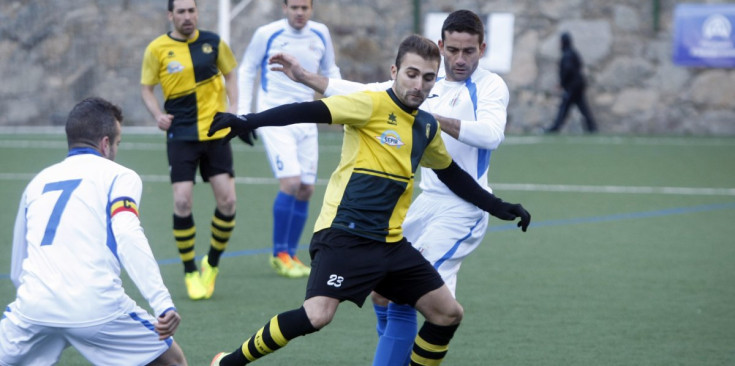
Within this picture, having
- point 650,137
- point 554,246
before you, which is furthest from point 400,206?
point 650,137

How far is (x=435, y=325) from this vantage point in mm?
5062

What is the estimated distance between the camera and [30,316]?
13.8 ft

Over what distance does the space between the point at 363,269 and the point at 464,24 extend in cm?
134

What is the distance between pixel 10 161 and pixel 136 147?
2.57 m

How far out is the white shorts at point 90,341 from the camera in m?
4.24

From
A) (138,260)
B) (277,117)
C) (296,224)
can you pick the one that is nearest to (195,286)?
(296,224)

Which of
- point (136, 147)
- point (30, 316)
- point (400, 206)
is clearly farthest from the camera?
point (136, 147)

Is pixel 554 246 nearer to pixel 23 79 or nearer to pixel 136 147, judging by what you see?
pixel 136 147

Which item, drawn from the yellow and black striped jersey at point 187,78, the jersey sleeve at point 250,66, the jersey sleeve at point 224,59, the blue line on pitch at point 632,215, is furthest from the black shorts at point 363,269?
the blue line on pitch at point 632,215

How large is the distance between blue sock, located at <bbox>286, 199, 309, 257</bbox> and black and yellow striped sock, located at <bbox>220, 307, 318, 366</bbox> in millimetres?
3805

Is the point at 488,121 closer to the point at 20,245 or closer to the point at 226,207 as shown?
the point at 20,245

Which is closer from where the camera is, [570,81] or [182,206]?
[182,206]

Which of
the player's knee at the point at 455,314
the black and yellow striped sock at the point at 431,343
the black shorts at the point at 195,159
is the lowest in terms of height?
the black shorts at the point at 195,159

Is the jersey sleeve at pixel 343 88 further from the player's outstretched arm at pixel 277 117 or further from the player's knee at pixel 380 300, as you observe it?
the player's knee at pixel 380 300
